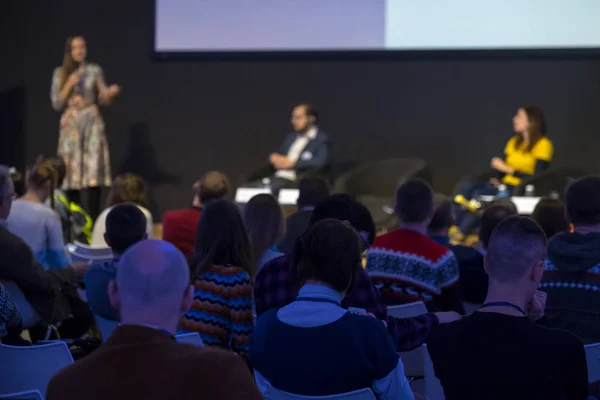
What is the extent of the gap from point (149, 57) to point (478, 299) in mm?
6746

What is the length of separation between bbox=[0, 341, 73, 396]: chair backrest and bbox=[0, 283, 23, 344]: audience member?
10.6 inches

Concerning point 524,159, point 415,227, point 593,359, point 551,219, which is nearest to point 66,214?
point 415,227

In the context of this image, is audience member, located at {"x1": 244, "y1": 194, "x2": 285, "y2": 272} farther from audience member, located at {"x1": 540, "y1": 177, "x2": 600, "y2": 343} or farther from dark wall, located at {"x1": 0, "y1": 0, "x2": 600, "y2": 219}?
dark wall, located at {"x1": 0, "y1": 0, "x2": 600, "y2": 219}

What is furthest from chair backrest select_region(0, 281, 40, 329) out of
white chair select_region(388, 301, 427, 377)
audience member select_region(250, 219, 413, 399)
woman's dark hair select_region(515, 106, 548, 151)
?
woman's dark hair select_region(515, 106, 548, 151)

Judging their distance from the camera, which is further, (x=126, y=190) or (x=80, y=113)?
(x=80, y=113)

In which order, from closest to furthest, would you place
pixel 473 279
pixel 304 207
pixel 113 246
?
pixel 113 246 < pixel 473 279 < pixel 304 207

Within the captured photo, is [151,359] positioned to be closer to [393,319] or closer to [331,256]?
[331,256]

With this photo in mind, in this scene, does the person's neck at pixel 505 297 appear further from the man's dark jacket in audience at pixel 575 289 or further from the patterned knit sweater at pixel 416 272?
the patterned knit sweater at pixel 416 272

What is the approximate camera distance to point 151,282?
164 centimetres

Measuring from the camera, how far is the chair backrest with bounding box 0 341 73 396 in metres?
2.38

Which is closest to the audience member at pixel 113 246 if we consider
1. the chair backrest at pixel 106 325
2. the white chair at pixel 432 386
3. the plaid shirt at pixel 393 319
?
the chair backrest at pixel 106 325

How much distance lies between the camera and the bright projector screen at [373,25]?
845 centimetres

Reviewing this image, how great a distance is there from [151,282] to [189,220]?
3146mm

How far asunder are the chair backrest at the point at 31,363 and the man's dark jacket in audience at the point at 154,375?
2.60 ft
